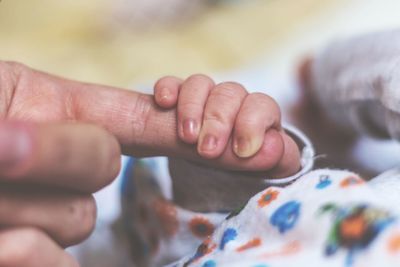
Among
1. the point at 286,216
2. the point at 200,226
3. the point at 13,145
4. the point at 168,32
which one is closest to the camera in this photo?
the point at 13,145

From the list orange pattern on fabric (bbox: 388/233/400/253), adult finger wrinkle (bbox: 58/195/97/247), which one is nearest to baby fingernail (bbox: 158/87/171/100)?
adult finger wrinkle (bbox: 58/195/97/247)

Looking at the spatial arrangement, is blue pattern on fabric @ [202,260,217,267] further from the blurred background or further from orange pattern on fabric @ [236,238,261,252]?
the blurred background

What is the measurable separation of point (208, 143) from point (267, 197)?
5 centimetres

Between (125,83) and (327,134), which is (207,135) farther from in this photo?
(125,83)

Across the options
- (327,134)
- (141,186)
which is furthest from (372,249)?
(327,134)

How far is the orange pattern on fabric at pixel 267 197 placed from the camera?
15.9 inches

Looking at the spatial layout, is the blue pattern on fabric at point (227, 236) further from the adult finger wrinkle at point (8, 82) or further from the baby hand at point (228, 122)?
the adult finger wrinkle at point (8, 82)

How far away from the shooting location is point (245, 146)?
422 mm

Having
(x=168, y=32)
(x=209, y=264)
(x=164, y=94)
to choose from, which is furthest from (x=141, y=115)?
(x=168, y=32)

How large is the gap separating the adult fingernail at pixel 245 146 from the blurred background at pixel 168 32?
1.58 feet

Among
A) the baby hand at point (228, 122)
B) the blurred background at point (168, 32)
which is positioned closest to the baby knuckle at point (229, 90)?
the baby hand at point (228, 122)

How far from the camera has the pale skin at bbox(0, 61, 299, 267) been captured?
0.31m

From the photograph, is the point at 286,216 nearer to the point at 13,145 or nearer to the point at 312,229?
the point at 312,229

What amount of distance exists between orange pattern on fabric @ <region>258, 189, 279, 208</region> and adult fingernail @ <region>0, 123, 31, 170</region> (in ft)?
0.58
